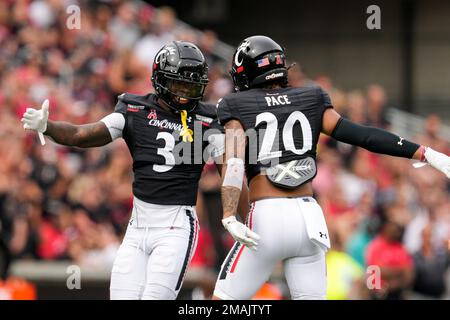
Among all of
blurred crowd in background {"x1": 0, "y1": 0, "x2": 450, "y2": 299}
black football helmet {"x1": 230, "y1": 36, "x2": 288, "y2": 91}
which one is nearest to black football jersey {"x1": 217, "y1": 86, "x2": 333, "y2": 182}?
black football helmet {"x1": 230, "y1": 36, "x2": 288, "y2": 91}

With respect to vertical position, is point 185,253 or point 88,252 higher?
point 185,253

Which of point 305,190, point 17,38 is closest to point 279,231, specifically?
point 305,190

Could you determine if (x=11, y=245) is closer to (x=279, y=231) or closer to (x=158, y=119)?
(x=158, y=119)

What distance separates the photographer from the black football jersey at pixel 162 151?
23.0ft

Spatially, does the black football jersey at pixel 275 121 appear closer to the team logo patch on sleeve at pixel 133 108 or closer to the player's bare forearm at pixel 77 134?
the team logo patch on sleeve at pixel 133 108

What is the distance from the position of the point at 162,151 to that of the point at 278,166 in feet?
2.94

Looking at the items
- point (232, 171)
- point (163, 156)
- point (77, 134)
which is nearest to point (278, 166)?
point (232, 171)

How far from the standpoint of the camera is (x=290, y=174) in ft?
21.6

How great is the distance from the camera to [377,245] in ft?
33.9

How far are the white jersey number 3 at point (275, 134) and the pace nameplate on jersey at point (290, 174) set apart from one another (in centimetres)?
8

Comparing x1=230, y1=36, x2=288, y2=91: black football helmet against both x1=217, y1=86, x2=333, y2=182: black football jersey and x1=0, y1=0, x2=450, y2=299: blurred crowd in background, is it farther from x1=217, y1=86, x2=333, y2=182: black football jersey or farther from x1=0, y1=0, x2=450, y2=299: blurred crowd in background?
x1=0, y1=0, x2=450, y2=299: blurred crowd in background

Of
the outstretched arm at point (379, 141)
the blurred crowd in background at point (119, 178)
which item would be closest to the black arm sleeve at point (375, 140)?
the outstretched arm at point (379, 141)

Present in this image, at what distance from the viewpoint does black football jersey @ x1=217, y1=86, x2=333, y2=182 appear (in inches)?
260

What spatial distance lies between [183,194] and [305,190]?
0.90 m
